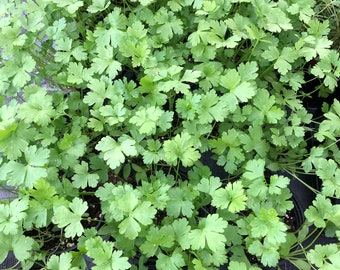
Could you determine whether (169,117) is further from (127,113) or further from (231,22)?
(231,22)

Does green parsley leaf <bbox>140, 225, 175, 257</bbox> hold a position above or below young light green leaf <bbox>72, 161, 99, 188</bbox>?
below

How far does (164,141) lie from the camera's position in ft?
4.03

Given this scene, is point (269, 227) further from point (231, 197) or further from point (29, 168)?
point (29, 168)

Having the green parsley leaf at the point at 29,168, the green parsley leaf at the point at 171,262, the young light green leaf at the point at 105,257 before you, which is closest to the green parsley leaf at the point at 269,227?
the green parsley leaf at the point at 171,262

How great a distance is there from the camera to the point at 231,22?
1.33 metres

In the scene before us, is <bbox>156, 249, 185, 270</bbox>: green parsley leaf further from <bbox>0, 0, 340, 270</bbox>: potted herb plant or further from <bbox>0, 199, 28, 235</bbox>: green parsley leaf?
<bbox>0, 199, 28, 235</bbox>: green parsley leaf

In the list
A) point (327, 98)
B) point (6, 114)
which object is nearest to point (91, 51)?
point (6, 114)

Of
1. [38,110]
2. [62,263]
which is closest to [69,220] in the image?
[62,263]

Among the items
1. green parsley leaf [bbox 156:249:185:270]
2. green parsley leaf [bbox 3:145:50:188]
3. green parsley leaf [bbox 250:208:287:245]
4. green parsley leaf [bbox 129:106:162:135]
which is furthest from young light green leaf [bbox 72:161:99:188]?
green parsley leaf [bbox 250:208:287:245]

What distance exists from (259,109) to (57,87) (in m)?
0.84

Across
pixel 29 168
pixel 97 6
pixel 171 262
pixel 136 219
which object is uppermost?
pixel 97 6

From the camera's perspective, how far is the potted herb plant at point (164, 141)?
1099mm

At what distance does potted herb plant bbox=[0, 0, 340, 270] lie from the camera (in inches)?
43.3

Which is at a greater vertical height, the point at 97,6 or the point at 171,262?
the point at 97,6
